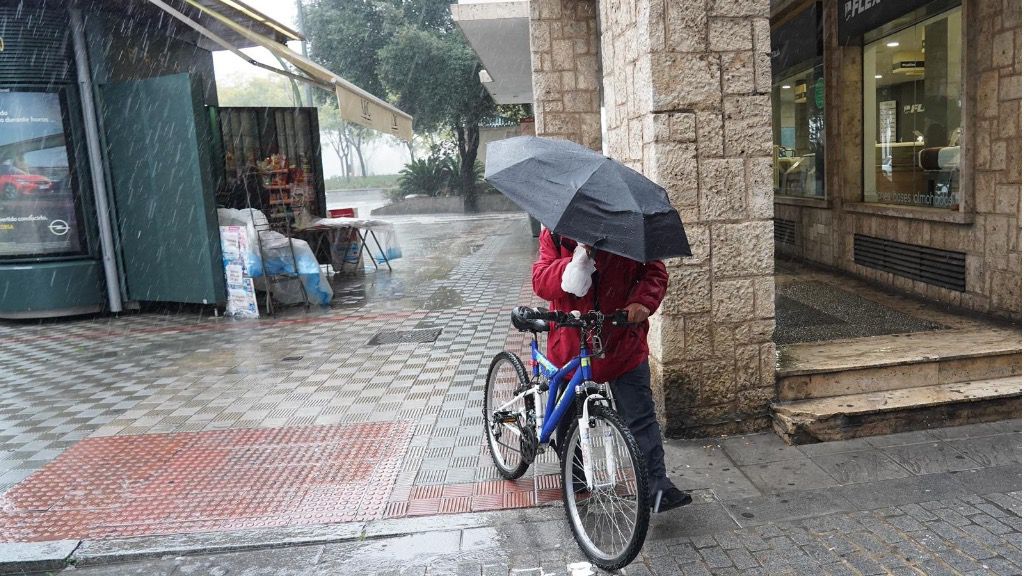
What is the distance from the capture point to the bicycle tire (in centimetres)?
446

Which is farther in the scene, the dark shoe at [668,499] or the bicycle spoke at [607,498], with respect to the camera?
the dark shoe at [668,499]

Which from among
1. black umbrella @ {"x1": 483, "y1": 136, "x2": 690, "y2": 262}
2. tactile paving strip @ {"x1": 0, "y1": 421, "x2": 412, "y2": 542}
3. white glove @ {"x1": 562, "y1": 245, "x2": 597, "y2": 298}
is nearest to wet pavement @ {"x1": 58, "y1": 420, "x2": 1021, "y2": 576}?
tactile paving strip @ {"x1": 0, "y1": 421, "x2": 412, "y2": 542}

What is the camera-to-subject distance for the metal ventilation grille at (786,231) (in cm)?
1085

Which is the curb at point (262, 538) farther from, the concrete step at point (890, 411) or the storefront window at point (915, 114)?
the storefront window at point (915, 114)

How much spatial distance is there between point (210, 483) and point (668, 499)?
2709 millimetres

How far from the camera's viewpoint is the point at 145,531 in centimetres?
432

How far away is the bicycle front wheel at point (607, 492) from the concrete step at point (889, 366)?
1965 millimetres

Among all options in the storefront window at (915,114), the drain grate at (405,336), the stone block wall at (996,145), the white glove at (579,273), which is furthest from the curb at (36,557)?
the storefront window at (915,114)

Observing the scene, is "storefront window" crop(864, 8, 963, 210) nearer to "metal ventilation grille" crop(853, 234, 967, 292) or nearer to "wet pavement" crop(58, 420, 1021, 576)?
"metal ventilation grille" crop(853, 234, 967, 292)

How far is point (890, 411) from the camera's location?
5.07m

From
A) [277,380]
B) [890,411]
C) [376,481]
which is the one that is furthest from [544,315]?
[277,380]

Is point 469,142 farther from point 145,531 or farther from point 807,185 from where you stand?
point 145,531

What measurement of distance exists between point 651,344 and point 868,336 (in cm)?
200

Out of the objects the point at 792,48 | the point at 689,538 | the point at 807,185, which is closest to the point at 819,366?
the point at 689,538
